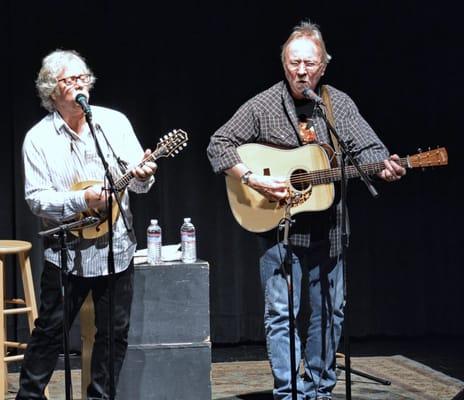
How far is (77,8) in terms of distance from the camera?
673cm

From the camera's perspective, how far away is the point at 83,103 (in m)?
4.07

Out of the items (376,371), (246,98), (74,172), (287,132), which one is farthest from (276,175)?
(246,98)

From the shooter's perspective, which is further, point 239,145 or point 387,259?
point 387,259

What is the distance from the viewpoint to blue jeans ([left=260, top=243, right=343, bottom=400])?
4.60 meters

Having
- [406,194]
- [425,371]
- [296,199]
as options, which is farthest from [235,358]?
[296,199]

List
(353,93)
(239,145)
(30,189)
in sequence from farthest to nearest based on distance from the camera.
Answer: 1. (353,93)
2. (239,145)
3. (30,189)

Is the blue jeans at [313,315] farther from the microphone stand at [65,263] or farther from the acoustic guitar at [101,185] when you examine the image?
the microphone stand at [65,263]

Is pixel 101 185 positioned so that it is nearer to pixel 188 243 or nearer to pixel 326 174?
pixel 188 243

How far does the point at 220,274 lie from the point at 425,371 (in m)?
1.68

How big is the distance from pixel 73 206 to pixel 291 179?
1039 millimetres

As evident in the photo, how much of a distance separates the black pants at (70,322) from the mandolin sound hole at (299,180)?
2.83 ft

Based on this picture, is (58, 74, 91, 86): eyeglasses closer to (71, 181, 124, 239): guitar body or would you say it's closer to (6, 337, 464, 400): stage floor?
(71, 181, 124, 239): guitar body

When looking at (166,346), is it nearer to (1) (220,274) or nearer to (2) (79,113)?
(2) (79,113)

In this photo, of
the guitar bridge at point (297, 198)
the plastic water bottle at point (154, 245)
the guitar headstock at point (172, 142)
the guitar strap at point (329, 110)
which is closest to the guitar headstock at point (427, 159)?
the guitar strap at point (329, 110)
